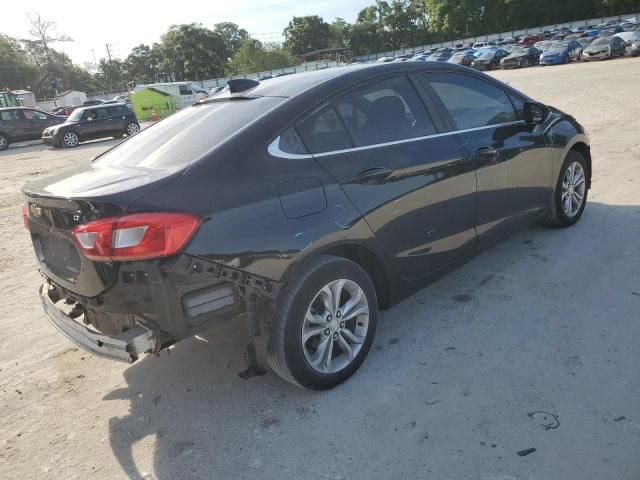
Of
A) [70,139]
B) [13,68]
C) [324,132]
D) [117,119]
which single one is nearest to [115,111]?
[117,119]

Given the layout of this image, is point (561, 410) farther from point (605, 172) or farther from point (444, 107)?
point (605, 172)

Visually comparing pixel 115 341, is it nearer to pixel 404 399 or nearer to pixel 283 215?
pixel 283 215

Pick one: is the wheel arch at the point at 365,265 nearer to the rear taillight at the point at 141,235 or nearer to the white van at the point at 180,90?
the rear taillight at the point at 141,235

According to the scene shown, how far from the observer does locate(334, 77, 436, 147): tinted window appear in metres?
3.10

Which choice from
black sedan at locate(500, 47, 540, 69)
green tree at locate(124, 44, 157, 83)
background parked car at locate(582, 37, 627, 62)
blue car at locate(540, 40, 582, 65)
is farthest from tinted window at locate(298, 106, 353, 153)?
green tree at locate(124, 44, 157, 83)

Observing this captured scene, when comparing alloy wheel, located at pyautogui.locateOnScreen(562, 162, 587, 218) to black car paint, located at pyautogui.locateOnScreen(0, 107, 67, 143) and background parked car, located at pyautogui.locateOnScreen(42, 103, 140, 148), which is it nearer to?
background parked car, located at pyautogui.locateOnScreen(42, 103, 140, 148)

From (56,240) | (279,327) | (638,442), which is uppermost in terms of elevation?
(56,240)

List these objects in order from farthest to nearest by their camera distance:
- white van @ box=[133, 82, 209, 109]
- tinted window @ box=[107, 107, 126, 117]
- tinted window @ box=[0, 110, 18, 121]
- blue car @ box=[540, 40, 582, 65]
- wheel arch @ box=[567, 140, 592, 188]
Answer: blue car @ box=[540, 40, 582, 65], white van @ box=[133, 82, 209, 109], tinted window @ box=[0, 110, 18, 121], tinted window @ box=[107, 107, 126, 117], wheel arch @ box=[567, 140, 592, 188]

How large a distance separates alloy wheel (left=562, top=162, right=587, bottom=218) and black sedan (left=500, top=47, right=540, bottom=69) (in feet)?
122

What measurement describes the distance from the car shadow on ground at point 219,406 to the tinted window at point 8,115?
22.9m

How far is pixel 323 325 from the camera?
113 inches

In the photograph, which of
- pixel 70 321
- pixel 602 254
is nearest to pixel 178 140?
pixel 70 321

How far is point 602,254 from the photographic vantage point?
4312 mm

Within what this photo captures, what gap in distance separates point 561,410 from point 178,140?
2.54 meters
